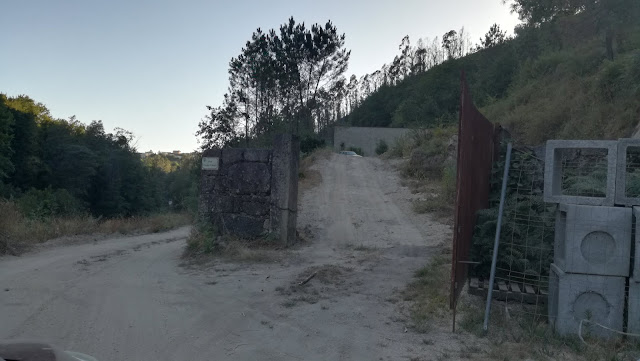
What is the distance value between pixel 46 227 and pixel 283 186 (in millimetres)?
6641

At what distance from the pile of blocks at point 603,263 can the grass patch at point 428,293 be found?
130 cm

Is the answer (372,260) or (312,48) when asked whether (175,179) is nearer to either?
(312,48)

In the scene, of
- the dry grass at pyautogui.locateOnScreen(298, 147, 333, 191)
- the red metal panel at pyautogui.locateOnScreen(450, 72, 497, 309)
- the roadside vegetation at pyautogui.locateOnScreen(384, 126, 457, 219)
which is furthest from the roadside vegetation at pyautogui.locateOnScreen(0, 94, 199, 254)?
the red metal panel at pyautogui.locateOnScreen(450, 72, 497, 309)

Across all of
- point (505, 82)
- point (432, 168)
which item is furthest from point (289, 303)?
point (505, 82)

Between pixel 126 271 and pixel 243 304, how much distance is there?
9.95 ft

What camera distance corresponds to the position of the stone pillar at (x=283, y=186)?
10.2m

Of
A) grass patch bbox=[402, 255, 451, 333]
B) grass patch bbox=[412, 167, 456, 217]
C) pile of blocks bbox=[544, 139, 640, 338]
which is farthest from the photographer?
grass patch bbox=[412, 167, 456, 217]

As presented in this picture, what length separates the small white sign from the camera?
10645mm

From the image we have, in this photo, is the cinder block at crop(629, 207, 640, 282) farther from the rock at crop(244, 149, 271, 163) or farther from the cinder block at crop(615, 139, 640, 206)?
the rock at crop(244, 149, 271, 163)

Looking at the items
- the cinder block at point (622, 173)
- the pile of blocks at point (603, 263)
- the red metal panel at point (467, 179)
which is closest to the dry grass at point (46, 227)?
the red metal panel at point (467, 179)

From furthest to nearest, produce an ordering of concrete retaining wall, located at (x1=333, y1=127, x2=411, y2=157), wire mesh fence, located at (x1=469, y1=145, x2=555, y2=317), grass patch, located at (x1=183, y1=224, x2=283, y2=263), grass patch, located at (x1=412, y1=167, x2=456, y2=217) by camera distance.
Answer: concrete retaining wall, located at (x1=333, y1=127, x2=411, y2=157)
grass patch, located at (x1=412, y1=167, x2=456, y2=217)
grass patch, located at (x1=183, y1=224, x2=283, y2=263)
wire mesh fence, located at (x1=469, y1=145, x2=555, y2=317)

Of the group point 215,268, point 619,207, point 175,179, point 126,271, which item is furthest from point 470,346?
point 175,179

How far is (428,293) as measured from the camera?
680 centimetres

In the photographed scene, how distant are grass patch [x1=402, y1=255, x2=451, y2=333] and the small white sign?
4685mm
